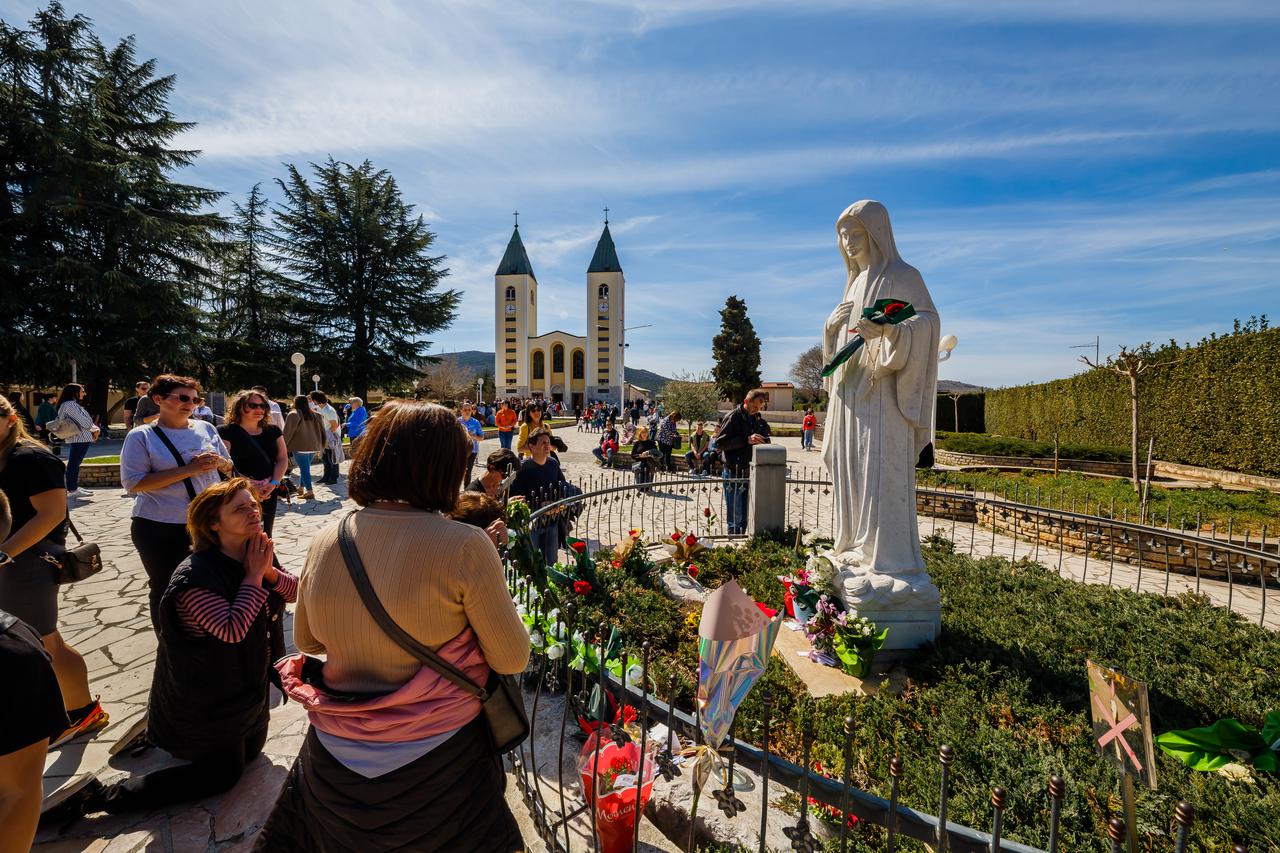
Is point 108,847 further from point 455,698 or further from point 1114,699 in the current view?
point 1114,699

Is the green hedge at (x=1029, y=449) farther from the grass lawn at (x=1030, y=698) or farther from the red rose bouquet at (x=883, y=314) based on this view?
the red rose bouquet at (x=883, y=314)

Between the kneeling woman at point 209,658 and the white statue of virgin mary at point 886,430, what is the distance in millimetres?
3632

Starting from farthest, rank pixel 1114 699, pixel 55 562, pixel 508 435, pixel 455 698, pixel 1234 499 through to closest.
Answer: pixel 508 435
pixel 1234 499
pixel 55 562
pixel 455 698
pixel 1114 699

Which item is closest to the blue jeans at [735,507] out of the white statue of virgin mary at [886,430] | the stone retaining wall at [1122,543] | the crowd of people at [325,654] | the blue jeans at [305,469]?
the stone retaining wall at [1122,543]

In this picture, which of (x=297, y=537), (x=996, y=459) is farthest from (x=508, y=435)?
(x=996, y=459)

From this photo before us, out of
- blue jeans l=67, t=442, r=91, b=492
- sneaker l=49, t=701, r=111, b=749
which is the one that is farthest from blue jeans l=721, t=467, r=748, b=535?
blue jeans l=67, t=442, r=91, b=492

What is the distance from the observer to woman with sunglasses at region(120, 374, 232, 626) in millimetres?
3467

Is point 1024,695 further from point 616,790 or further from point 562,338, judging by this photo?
point 562,338

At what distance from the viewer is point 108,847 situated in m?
2.42

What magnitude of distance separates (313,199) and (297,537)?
2787cm

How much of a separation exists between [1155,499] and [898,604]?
28.8 feet

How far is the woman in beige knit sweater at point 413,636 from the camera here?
5.02ft

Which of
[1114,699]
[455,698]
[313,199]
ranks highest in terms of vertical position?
[313,199]

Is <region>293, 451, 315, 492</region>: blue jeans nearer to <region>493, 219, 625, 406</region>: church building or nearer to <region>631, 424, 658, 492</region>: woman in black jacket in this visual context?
<region>631, 424, 658, 492</region>: woman in black jacket
